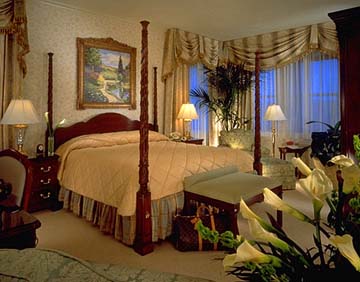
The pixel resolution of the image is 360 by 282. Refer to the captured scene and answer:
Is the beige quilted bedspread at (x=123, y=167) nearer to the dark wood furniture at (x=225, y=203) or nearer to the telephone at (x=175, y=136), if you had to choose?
the dark wood furniture at (x=225, y=203)

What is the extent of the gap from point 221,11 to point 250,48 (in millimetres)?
1646

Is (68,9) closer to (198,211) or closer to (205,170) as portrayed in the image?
(205,170)

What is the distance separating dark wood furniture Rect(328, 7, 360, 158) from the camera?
9.39ft

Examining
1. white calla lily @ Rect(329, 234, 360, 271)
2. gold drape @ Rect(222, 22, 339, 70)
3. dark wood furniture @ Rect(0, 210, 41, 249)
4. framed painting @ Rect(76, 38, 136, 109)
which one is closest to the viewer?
white calla lily @ Rect(329, 234, 360, 271)

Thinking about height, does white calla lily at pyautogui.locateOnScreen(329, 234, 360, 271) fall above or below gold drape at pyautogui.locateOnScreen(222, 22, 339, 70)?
below

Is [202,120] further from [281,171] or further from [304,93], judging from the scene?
[281,171]

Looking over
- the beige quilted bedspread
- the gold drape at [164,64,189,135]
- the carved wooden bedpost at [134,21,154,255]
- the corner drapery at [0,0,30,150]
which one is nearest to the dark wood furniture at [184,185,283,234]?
the beige quilted bedspread

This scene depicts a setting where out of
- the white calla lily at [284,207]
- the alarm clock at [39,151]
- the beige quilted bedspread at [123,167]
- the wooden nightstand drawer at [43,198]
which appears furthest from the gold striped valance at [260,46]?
the white calla lily at [284,207]

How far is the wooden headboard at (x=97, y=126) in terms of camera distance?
13.7 feet

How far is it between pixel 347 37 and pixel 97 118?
3.21 m

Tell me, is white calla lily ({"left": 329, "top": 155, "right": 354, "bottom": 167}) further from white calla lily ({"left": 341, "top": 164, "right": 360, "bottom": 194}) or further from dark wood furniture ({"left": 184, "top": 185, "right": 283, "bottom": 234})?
dark wood furniture ({"left": 184, "top": 185, "right": 283, "bottom": 234})

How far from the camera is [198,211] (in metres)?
2.96

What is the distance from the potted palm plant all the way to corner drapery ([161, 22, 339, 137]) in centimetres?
20

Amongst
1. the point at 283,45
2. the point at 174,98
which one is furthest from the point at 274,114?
the point at 174,98
